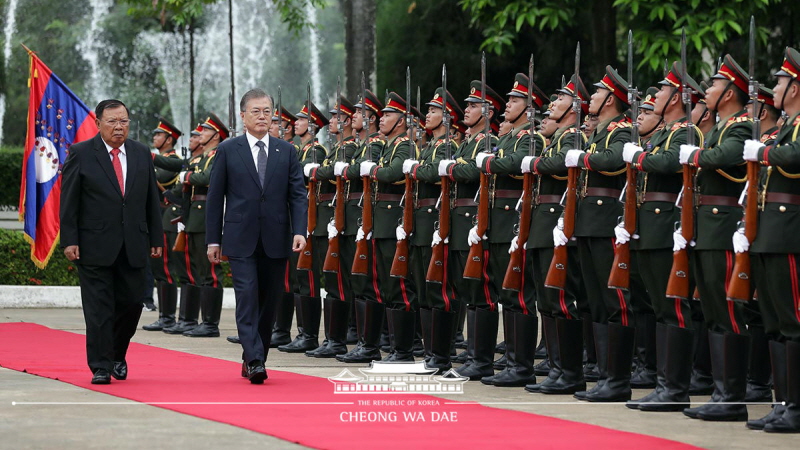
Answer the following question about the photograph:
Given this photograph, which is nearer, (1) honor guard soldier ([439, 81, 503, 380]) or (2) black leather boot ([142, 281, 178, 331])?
(1) honor guard soldier ([439, 81, 503, 380])

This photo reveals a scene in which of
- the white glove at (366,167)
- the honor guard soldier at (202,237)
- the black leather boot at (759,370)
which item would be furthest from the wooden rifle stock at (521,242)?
the honor guard soldier at (202,237)

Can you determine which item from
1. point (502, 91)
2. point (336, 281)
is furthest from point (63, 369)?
point (502, 91)

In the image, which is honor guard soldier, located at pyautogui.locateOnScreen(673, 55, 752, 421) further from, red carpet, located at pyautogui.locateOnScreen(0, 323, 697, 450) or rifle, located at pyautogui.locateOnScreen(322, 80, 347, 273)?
rifle, located at pyautogui.locateOnScreen(322, 80, 347, 273)

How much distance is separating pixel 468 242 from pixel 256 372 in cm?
178

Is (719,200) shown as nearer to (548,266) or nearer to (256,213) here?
(548,266)

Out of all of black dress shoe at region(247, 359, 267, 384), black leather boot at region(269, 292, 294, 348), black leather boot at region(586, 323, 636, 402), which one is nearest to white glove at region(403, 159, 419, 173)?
black dress shoe at region(247, 359, 267, 384)

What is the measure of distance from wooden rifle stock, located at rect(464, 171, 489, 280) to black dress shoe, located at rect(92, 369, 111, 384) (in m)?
2.41

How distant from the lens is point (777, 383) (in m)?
7.14

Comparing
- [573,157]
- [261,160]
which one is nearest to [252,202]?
[261,160]

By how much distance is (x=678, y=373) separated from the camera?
7.72 metres

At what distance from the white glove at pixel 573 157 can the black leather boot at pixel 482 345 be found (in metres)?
1.44

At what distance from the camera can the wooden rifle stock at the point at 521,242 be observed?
8.81 metres

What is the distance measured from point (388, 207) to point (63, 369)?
265cm

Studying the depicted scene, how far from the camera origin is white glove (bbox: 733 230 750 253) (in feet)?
23.2
